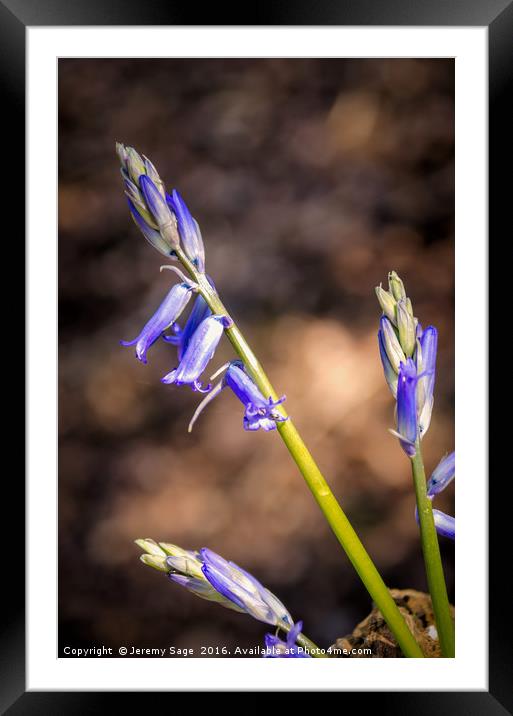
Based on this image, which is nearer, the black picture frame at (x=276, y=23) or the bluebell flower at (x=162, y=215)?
the bluebell flower at (x=162, y=215)

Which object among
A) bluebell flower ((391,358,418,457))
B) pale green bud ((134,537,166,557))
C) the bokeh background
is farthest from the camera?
the bokeh background

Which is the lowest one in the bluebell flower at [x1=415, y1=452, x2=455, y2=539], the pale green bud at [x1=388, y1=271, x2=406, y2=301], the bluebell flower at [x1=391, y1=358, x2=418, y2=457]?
the bluebell flower at [x1=415, y1=452, x2=455, y2=539]

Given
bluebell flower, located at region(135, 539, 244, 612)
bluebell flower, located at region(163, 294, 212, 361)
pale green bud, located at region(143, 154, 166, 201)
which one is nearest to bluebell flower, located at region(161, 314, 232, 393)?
bluebell flower, located at region(163, 294, 212, 361)

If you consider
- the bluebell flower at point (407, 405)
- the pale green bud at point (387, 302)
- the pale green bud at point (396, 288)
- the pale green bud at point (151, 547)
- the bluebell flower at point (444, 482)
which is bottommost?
the pale green bud at point (151, 547)

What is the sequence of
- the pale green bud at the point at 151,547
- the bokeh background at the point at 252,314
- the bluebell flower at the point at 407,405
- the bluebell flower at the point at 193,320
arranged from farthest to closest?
the bokeh background at the point at 252,314 → the pale green bud at the point at 151,547 → the bluebell flower at the point at 193,320 → the bluebell flower at the point at 407,405

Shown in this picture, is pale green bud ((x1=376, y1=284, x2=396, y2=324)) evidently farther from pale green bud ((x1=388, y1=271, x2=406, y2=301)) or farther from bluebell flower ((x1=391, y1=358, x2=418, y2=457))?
bluebell flower ((x1=391, y1=358, x2=418, y2=457))

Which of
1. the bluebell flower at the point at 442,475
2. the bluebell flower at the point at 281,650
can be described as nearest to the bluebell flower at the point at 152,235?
the bluebell flower at the point at 442,475

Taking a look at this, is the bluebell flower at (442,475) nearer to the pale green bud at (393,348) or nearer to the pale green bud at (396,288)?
the pale green bud at (393,348)

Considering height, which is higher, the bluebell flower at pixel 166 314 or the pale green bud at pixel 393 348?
the bluebell flower at pixel 166 314
